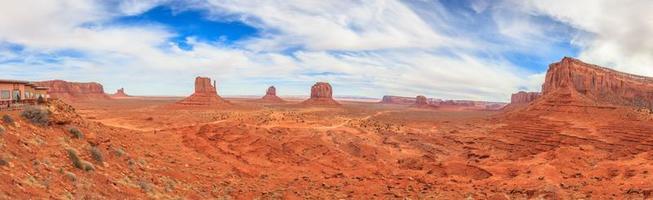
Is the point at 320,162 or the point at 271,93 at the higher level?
the point at 271,93

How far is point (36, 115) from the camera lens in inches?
703

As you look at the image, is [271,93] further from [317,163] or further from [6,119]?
[6,119]

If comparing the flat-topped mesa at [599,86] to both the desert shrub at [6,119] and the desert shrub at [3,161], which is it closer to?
the desert shrub at [6,119]

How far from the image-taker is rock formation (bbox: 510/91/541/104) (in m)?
128

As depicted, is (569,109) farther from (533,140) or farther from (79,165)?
(79,165)

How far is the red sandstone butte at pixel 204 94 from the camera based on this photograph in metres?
99.0

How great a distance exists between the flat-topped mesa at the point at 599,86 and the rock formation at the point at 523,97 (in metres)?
56.5

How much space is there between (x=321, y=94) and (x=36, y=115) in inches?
5034

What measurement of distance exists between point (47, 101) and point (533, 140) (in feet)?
137

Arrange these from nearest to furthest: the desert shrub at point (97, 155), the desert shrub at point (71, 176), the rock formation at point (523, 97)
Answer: the desert shrub at point (71, 176), the desert shrub at point (97, 155), the rock formation at point (523, 97)

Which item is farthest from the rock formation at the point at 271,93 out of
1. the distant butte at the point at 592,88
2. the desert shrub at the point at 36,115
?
the desert shrub at the point at 36,115

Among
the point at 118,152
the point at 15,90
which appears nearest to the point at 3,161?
the point at 118,152

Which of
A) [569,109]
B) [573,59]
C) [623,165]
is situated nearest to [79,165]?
[623,165]

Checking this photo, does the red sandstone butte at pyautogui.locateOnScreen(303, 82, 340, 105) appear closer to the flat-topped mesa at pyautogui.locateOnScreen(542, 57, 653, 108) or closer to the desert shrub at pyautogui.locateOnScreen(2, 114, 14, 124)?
the flat-topped mesa at pyautogui.locateOnScreen(542, 57, 653, 108)
